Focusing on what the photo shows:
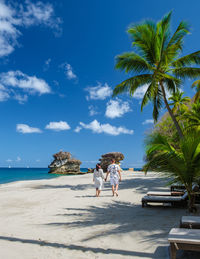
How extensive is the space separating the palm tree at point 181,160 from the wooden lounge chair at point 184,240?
197cm

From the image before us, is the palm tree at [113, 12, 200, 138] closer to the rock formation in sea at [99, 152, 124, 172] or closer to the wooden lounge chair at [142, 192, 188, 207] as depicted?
the wooden lounge chair at [142, 192, 188, 207]

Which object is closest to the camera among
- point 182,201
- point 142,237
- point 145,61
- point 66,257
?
point 66,257

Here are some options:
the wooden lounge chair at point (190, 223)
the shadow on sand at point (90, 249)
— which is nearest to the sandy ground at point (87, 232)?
the shadow on sand at point (90, 249)

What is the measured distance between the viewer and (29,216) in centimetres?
635

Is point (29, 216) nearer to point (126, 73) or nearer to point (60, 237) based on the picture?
point (60, 237)

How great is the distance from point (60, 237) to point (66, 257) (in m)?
1.01

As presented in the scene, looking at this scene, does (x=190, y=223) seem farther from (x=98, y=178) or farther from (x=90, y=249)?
(x=98, y=178)

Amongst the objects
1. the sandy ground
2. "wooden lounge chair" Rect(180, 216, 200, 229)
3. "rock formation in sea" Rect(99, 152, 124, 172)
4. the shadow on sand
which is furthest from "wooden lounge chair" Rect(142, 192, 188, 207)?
"rock formation in sea" Rect(99, 152, 124, 172)

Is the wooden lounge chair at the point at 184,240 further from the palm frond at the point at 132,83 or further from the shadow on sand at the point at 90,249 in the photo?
the palm frond at the point at 132,83

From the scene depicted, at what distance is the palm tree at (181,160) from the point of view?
4.82 metres

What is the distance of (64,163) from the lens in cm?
6612

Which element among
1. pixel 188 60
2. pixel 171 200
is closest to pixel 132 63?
pixel 188 60

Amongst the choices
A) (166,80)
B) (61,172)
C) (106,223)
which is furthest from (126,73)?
(61,172)

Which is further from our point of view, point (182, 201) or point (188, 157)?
point (182, 201)
